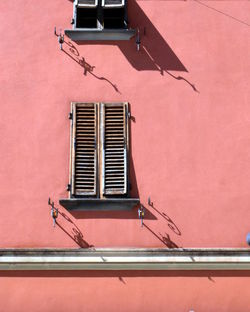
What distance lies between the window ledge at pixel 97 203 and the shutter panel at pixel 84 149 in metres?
0.19

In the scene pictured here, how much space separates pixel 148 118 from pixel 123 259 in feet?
9.94

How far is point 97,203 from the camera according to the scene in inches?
354

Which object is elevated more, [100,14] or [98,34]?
[100,14]

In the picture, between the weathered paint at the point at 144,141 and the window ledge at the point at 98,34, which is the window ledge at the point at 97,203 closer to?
the weathered paint at the point at 144,141

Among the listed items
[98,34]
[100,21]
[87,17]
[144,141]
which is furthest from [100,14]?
[144,141]

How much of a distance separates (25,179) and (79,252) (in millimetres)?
1914

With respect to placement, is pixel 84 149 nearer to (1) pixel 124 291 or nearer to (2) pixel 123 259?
(2) pixel 123 259

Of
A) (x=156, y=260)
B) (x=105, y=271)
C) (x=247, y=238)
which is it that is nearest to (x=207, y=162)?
(x=247, y=238)

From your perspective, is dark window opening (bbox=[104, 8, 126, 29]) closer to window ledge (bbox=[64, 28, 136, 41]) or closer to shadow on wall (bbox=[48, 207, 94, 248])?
window ledge (bbox=[64, 28, 136, 41])

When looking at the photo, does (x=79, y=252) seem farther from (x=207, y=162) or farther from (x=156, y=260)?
(x=207, y=162)

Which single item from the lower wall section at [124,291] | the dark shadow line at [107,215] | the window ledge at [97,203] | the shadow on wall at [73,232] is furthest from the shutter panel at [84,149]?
the lower wall section at [124,291]

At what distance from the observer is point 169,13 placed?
33.1ft

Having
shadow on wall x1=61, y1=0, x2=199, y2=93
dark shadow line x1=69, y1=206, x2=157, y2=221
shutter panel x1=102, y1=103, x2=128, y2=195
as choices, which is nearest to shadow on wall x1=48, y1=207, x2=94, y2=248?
dark shadow line x1=69, y1=206, x2=157, y2=221

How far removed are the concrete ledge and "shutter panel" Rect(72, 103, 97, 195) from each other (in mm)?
1296
